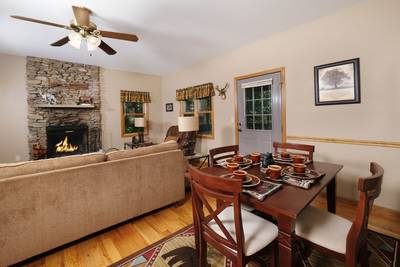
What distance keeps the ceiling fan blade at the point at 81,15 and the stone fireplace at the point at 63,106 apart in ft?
8.86

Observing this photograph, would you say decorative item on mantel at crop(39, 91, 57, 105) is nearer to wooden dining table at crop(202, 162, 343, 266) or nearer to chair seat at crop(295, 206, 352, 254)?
wooden dining table at crop(202, 162, 343, 266)

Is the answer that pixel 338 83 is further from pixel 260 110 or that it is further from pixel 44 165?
pixel 44 165

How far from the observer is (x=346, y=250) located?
1.07 metres

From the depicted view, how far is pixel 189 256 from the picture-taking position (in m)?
1.69

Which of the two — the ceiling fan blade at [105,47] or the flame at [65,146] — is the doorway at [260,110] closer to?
the ceiling fan blade at [105,47]

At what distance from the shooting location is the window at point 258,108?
141 inches

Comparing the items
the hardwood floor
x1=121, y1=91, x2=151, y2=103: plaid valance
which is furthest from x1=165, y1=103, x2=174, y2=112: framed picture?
the hardwood floor

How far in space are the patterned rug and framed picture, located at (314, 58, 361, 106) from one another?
1693 mm

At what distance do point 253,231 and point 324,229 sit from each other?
469 millimetres

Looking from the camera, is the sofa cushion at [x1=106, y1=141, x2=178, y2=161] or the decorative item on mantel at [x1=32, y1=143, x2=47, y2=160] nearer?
the sofa cushion at [x1=106, y1=141, x2=178, y2=161]

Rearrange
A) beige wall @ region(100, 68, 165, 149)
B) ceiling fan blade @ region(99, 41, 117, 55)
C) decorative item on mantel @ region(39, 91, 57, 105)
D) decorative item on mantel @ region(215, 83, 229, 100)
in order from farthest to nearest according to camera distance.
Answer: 1. beige wall @ region(100, 68, 165, 149)
2. decorative item on mantel @ region(39, 91, 57, 105)
3. decorative item on mantel @ region(215, 83, 229, 100)
4. ceiling fan blade @ region(99, 41, 117, 55)

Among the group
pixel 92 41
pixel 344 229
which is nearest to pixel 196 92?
pixel 92 41

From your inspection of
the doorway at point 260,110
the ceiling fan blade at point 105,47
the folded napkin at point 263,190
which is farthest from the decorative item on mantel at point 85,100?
the folded napkin at point 263,190

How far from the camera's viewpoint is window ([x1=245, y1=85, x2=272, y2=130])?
3.57m
